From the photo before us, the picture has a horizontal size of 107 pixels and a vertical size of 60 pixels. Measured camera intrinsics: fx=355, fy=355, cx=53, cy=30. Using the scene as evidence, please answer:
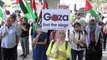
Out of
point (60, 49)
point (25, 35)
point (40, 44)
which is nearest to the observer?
point (60, 49)

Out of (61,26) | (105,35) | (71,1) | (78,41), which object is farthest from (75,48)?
(71,1)

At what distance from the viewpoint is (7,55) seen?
958 cm

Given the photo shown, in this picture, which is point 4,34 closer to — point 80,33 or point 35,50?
point 35,50

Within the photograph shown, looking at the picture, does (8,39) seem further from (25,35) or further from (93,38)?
(25,35)

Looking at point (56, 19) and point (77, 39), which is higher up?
point (56, 19)

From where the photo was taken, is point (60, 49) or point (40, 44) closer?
point (60, 49)

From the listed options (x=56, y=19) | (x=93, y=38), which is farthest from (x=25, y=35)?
(x=56, y=19)

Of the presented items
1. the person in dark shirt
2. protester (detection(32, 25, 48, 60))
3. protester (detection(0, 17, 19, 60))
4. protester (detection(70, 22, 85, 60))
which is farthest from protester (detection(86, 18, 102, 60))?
the person in dark shirt

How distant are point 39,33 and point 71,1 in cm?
1926

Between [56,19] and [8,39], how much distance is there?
2054 millimetres

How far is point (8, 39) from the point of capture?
30.8 ft

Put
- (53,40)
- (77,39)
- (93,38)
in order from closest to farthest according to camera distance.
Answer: (53,40) < (77,39) < (93,38)

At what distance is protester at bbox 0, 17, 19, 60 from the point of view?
9352mm

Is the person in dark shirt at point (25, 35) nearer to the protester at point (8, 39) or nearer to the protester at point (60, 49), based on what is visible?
the protester at point (8, 39)
